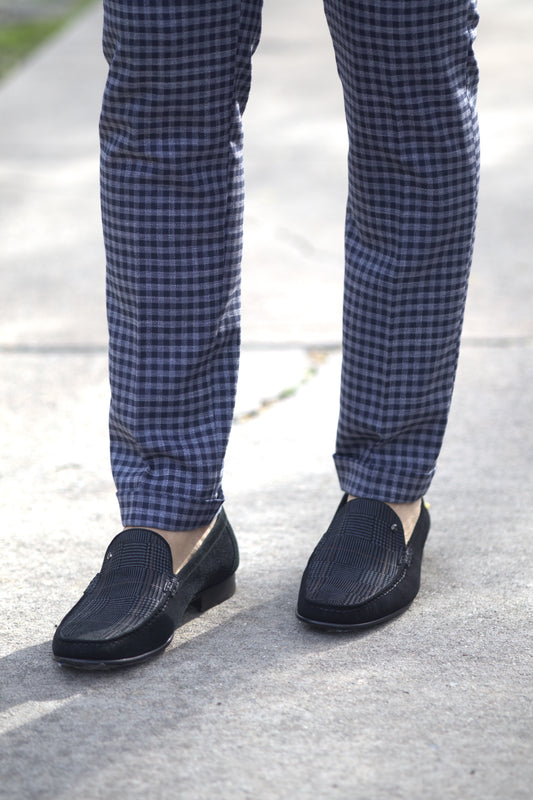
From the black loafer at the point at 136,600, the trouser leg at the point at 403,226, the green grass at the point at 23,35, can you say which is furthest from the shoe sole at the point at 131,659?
the green grass at the point at 23,35

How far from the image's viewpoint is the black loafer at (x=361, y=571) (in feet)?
Result: 4.18

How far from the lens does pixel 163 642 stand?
123 cm

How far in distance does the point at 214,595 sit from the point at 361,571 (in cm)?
20

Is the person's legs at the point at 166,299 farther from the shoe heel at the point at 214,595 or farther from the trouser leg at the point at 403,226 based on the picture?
the trouser leg at the point at 403,226

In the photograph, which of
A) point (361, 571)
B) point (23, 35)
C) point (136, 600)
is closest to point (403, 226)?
point (361, 571)

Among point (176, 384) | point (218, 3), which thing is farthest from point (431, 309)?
point (218, 3)

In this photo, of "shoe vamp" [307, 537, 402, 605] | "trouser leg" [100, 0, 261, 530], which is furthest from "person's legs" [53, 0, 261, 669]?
"shoe vamp" [307, 537, 402, 605]

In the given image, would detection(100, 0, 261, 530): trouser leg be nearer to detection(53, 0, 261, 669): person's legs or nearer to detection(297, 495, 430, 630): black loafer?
detection(53, 0, 261, 669): person's legs

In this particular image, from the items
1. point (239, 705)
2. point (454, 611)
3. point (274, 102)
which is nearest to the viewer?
point (239, 705)

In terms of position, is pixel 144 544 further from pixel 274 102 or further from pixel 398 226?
pixel 274 102

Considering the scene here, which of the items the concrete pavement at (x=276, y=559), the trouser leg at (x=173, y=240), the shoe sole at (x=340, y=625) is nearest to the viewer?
the concrete pavement at (x=276, y=559)

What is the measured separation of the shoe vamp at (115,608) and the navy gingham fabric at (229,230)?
0.26 feet

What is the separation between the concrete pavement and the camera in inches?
41.0

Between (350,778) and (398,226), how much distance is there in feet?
2.13
